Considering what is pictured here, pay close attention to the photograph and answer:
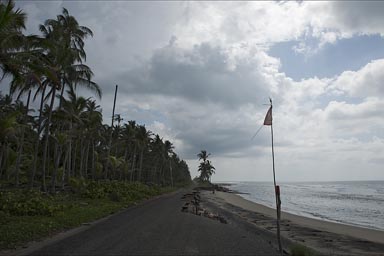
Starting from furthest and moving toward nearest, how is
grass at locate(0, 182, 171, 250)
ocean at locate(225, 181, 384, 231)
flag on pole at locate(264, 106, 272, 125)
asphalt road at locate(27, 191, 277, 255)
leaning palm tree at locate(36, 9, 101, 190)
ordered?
ocean at locate(225, 181, 384, 231) → leaning palm tree at locate(36, 9, 101, 190) → flag on pole at locate(264, 106, 272, 125) → grass at locate(0, 182, 171, 250) → asphalt road at locate(27, 191, 277, 255)

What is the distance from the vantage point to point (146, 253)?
8852 mm

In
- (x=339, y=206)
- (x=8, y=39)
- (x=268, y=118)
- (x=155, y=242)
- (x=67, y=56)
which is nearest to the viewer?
(x=155, y=242)

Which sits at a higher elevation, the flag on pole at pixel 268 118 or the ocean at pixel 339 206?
the flag on pole at pixel 268 118

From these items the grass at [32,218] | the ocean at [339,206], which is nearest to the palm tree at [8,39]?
the grass at [32,218]

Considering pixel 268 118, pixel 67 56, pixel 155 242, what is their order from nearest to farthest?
1. pixel 155 242
2. pixel 268 118
3. pixel 67 56

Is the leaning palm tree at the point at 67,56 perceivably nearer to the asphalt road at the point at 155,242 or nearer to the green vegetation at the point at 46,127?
the green vegetation at the point at 46,127

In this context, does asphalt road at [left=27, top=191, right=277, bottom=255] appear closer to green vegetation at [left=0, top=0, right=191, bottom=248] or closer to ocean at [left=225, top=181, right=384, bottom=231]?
green vegetation at [left=0, top=0, right=191, bottom=248]

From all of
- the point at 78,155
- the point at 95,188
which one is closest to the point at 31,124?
the point at 78,155

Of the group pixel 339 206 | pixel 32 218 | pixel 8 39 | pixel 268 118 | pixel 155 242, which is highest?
pixel 8 39

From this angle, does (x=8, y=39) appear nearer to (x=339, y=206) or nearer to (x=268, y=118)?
(x=268, y=118)

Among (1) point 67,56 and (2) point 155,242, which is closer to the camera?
(2) point 155,242

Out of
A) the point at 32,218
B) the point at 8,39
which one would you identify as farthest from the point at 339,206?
the point at 8,39

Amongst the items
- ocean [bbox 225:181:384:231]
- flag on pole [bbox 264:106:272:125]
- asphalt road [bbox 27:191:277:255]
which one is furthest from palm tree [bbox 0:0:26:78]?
ocean [bbox 225:181:384:231]

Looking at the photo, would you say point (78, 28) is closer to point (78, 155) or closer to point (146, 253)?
point (146, 253)
